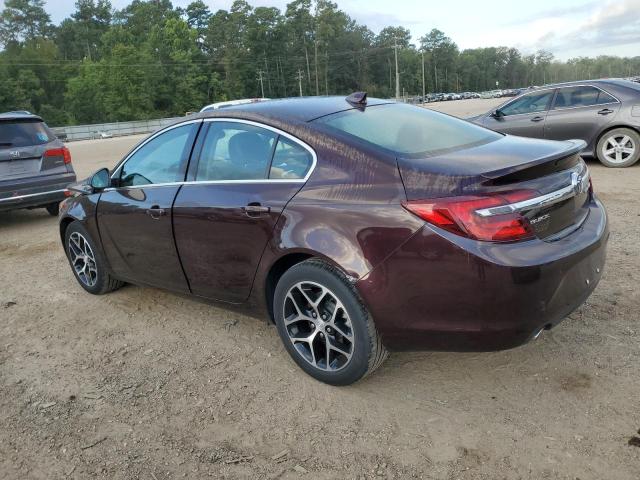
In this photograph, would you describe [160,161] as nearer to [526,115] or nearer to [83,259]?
[83,259]

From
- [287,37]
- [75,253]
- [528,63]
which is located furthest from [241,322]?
[528,63]

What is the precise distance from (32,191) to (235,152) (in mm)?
5539

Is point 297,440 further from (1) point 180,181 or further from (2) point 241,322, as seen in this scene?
(1) point 180,181

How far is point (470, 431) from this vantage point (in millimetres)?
2674

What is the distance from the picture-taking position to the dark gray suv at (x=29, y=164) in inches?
297

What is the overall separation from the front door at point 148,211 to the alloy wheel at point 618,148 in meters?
7.68

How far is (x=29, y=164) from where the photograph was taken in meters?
7.76

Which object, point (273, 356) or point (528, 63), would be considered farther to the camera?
point (528, 63)

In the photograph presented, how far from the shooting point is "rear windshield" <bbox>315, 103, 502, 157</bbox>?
3.00 metres

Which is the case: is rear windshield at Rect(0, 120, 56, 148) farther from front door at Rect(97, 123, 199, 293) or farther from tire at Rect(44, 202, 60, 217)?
front door at Rect(97, 123, 199, 293)

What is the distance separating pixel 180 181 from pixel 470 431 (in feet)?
7.82

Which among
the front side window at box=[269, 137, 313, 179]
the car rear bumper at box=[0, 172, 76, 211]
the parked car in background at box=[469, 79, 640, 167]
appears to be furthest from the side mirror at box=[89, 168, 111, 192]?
the parked car in background at box=[469, 79, 640, 167]

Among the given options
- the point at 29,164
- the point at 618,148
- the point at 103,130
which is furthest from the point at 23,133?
the point at 103,130

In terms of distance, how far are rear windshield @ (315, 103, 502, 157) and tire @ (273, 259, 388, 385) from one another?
2.53 feet
